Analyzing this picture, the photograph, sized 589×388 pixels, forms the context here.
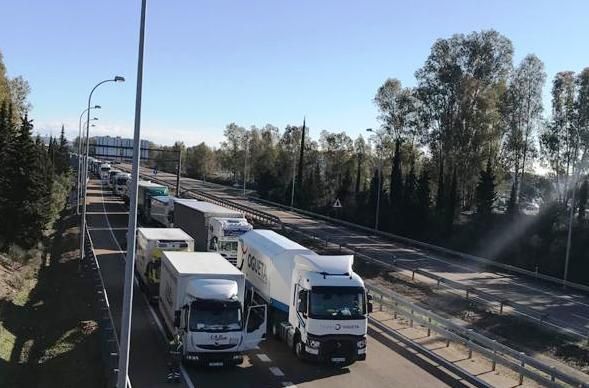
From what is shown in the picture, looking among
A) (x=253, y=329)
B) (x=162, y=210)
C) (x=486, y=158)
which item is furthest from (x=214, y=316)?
(x=486, y=158)

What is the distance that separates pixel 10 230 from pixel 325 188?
174ft

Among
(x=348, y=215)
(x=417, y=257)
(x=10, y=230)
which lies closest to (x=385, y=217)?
(x=348, y=215)

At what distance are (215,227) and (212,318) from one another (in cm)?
1578

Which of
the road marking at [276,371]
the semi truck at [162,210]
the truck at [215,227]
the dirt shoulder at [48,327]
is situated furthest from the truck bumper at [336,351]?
the semi truck at [162,210]

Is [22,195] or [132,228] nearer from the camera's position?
[132,228]

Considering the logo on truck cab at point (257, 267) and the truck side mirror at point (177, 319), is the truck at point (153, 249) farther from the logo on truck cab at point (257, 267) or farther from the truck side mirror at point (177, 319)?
the truck side mirror at point (177, 319)

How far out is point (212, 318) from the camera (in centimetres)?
1714

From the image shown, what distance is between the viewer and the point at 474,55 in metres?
63.6

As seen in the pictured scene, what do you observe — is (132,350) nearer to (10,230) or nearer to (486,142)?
(10,230)

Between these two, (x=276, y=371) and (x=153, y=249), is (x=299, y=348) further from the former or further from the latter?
(x=153, y=249)

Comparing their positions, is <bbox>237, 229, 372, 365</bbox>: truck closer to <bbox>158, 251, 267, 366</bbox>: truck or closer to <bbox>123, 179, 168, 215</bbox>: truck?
<bbox>158, 251, 267, 366</bbox>: truck

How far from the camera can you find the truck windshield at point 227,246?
1248 inches

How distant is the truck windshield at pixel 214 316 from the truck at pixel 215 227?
13.7m

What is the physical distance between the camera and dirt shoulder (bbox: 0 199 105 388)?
18.0 meters
